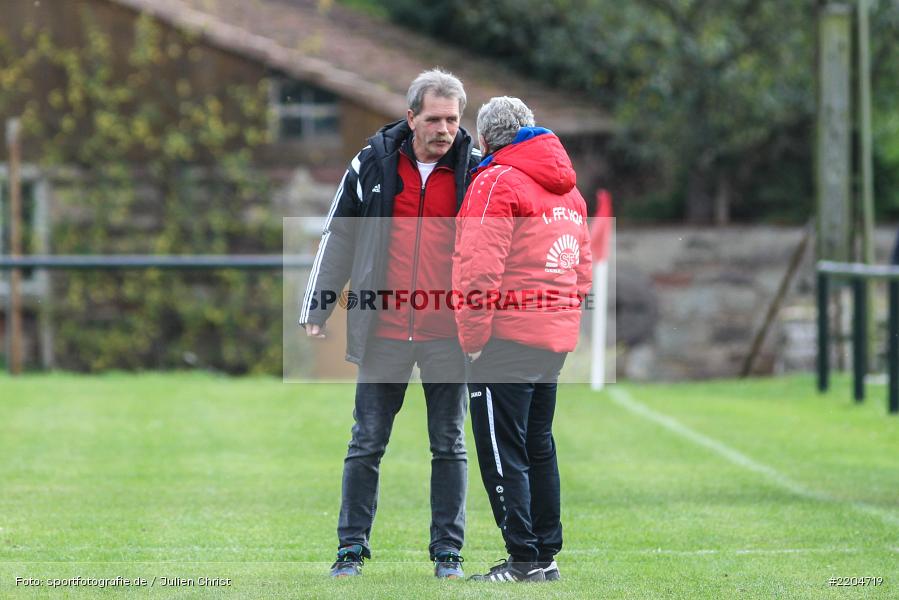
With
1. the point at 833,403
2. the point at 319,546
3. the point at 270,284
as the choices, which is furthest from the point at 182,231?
the point at 319,546

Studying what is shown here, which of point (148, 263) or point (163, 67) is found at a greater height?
point (163, 67)

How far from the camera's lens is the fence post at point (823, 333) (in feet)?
42.7

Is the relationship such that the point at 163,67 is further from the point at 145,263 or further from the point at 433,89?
the point at 433,89

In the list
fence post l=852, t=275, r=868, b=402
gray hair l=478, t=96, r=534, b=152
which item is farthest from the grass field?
gray hair l=478, t=96, r=534, b=152

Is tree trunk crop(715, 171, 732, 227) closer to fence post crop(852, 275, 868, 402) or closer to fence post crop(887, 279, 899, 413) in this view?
fence post crop(852, 275, 868, 402)

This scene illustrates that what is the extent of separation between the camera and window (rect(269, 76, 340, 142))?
63.3 ft

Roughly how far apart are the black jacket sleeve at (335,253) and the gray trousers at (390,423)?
25 centimetres

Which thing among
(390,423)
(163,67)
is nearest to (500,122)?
(390,423)

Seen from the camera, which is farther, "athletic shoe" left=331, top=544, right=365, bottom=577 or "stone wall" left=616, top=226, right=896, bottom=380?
"stone wall" left=616, top=226, right=896, bottom=380

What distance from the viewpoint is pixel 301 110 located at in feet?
63.8

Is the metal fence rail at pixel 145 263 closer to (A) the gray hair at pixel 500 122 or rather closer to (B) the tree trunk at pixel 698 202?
(A) the gray hair at pixel 500 122

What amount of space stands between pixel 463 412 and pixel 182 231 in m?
13.8

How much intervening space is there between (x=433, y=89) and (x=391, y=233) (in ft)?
1.90

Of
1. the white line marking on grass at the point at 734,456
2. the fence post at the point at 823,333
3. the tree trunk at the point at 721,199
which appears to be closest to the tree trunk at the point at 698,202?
the tree trunk at the point at 721,199
